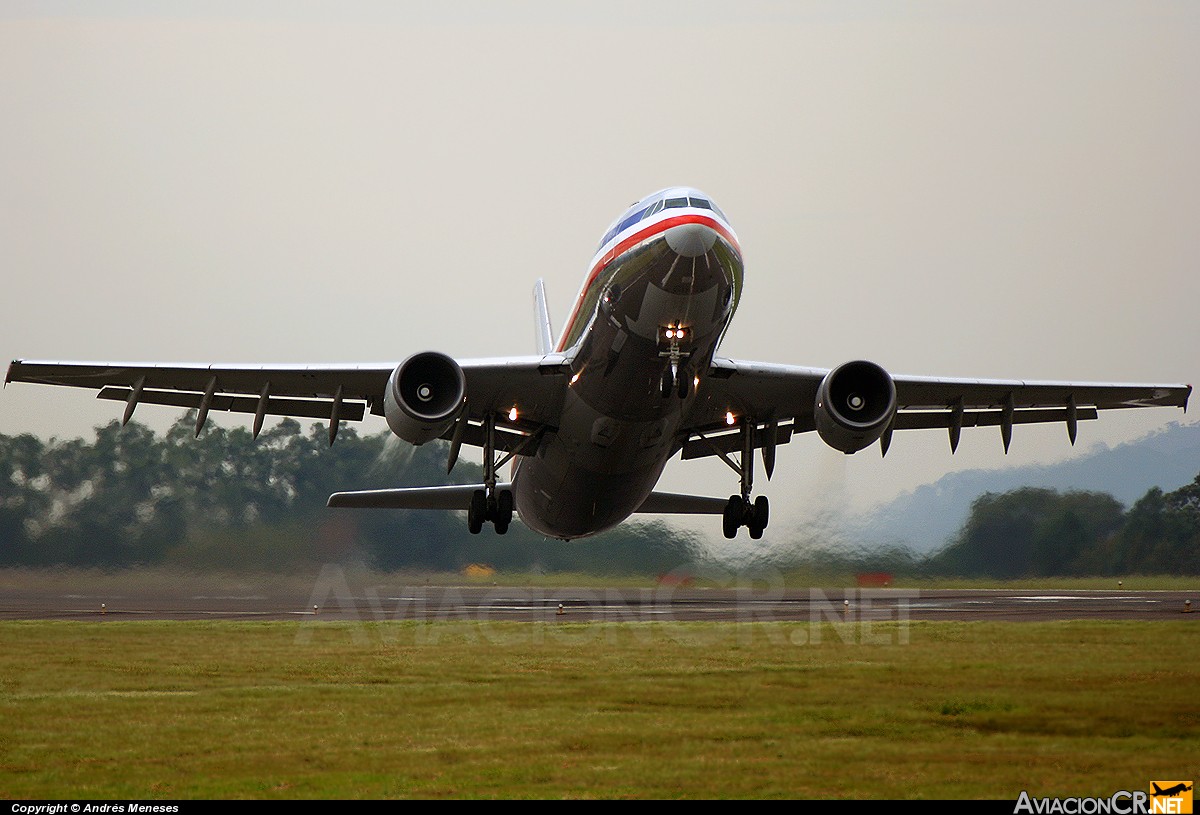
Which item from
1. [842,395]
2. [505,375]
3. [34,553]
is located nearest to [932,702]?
[842,395]

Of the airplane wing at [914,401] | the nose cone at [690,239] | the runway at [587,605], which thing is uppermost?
the nose cone at [690,239]

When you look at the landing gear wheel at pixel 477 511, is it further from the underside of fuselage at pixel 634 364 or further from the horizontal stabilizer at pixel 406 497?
the horizontal stabilizer at pixel 406 497

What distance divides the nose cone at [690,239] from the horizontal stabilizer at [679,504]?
15371mm

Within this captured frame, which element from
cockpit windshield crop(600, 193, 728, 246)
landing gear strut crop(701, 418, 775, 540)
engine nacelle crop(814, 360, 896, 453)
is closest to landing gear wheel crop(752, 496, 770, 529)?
landing gear strut crop(701, 418, 775, 540)

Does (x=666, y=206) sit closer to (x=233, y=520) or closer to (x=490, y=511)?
(x=490, y=511)

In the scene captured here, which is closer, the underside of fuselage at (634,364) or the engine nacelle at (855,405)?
the underside of fuselage at (634,364)

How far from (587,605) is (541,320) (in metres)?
8.82

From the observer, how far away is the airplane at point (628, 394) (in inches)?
715

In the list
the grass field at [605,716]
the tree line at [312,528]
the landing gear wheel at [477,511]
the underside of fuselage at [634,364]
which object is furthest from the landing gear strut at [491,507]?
the tree line at [312,528]

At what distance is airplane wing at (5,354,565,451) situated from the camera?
21.6 metres

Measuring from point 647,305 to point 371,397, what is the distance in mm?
7912

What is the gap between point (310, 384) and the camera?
78.0 ft

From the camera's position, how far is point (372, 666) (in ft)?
74.4
